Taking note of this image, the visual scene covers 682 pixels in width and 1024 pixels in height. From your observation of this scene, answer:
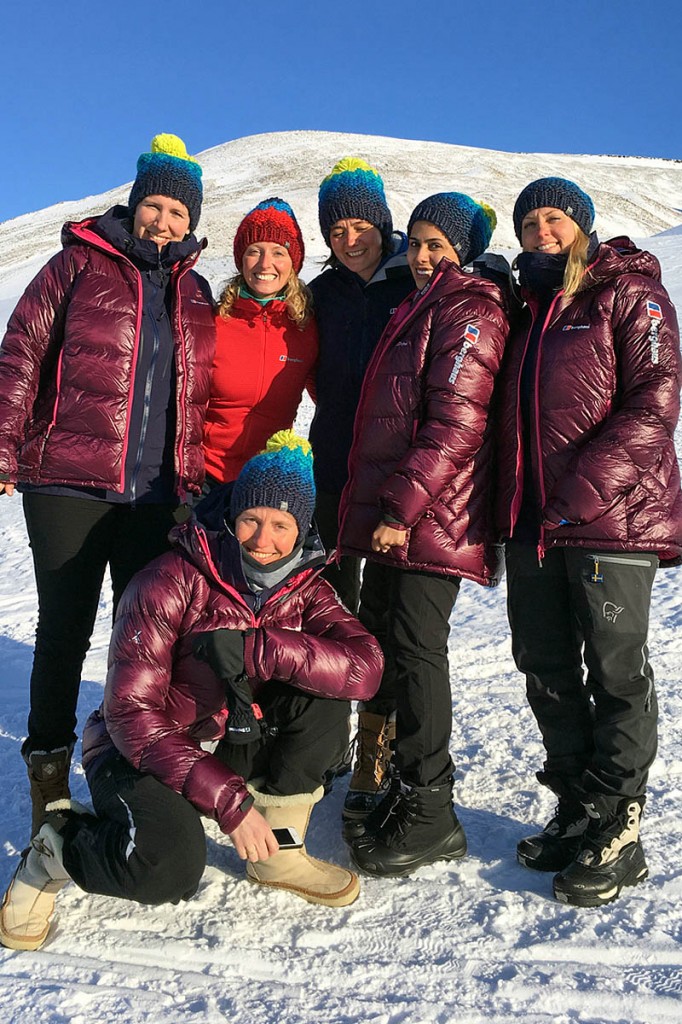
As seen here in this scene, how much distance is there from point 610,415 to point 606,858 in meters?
1.31

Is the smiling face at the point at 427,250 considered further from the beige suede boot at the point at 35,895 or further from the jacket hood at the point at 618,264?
the beige suede boot at the point at 35,895

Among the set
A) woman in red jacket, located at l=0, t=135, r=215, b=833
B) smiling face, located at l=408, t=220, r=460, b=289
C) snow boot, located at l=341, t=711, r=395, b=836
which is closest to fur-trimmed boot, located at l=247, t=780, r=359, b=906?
snow boot, located at l=341, t=711, r=395, b=836

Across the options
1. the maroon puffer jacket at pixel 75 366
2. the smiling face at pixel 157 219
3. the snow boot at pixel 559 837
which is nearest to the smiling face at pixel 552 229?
the smiling face at pixel 157 219

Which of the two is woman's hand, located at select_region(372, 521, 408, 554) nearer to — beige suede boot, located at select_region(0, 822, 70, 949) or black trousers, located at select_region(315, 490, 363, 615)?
black trousers, located at select_region(315, 490, 363, 615)

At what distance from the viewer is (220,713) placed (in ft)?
8.51

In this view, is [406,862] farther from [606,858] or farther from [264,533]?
[264,533]

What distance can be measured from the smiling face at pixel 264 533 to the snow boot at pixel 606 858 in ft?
4.03

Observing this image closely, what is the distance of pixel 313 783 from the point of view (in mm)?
2584

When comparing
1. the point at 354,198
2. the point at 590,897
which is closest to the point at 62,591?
the point at 354,198

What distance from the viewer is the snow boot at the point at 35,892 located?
7.41 feet

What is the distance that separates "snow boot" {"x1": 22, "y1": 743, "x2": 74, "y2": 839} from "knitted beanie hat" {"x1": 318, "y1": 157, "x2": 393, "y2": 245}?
6.86 ft

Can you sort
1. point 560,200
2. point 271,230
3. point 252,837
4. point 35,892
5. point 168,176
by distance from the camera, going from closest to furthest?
point 252,837 → point 35,892 → point 560,200 → point 168,176 → point 271,230

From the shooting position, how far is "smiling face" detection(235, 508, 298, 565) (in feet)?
8.27

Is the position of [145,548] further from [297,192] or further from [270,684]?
[297,192]
